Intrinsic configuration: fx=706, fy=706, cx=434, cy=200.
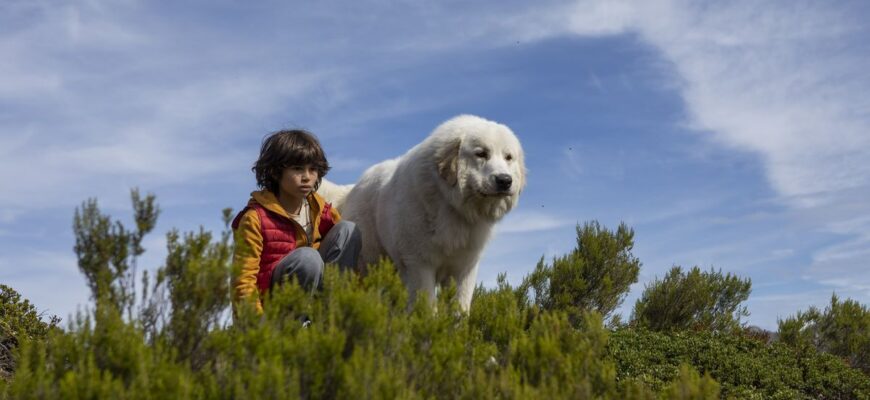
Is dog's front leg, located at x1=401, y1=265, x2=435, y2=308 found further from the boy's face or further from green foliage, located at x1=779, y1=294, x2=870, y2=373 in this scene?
green foliage, located at x1=779, y1=294, x2=870, y2=373

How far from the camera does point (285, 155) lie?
575 cm

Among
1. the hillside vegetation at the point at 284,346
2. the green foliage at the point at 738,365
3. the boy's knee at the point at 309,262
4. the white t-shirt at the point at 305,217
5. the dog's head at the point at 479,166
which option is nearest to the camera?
the hillside vegetation at the point at 284,346

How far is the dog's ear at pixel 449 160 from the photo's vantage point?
6273 mm

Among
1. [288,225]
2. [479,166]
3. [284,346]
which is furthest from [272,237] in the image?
[284,346]

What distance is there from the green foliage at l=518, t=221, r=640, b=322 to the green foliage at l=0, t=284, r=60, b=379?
650 cm

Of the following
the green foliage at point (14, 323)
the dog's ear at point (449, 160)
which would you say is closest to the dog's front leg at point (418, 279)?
the dog's ear at point (449, 160)

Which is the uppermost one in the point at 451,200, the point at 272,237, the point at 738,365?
the point at 451,200

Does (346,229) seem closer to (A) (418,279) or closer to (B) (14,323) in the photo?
(A) (418,279)

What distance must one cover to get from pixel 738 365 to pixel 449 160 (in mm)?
4041

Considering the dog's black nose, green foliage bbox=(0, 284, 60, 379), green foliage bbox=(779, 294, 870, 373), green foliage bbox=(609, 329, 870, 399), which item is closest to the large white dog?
the dog's black nose

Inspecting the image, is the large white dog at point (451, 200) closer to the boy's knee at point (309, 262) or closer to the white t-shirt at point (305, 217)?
the white t-shirt at point (305, 217)

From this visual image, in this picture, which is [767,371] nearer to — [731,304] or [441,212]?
[441,212]

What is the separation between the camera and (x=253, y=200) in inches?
226

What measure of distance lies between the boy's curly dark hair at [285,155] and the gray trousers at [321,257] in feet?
1.61
